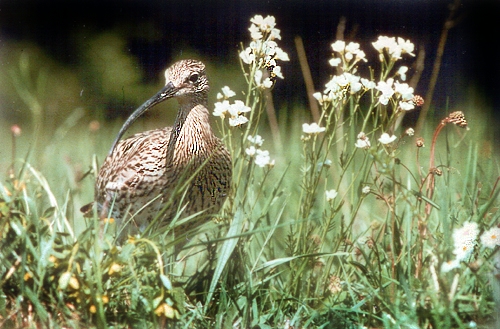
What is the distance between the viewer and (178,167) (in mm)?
2961

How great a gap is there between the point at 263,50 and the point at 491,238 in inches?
39.5

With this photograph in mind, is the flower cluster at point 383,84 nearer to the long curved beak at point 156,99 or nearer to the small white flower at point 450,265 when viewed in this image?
the small white flower at point 450,265

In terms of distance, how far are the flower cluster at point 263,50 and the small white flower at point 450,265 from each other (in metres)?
0.84

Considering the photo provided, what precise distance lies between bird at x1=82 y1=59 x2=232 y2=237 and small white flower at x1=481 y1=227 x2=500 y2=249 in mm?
1047

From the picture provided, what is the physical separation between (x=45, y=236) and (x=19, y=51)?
7.28ft

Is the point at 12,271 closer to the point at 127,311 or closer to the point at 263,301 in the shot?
the point at 127,311

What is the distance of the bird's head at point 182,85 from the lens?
113 inches

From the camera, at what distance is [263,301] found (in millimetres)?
2539

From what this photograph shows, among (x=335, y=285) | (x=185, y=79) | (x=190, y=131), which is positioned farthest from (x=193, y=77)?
(x=335, y=285)

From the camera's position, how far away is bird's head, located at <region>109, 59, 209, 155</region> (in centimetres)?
286

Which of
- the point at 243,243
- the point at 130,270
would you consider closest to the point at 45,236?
the point at 130,270

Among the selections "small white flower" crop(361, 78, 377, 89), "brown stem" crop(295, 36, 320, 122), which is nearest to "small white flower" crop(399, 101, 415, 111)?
"small white flower" crop(361, 78, 377, 89)

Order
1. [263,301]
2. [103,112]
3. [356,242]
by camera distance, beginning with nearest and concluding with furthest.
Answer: [263,301], [356,242], [103,112]

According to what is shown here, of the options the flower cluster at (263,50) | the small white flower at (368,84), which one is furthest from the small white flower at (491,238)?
the flower cluster at (263,50)
